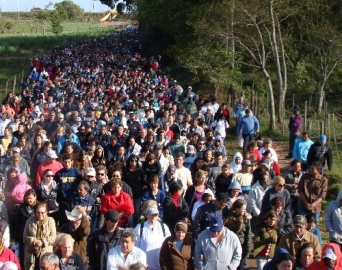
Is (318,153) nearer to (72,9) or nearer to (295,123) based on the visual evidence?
(295,123)

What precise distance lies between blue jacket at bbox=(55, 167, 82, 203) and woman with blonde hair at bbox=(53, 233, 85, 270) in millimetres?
2361

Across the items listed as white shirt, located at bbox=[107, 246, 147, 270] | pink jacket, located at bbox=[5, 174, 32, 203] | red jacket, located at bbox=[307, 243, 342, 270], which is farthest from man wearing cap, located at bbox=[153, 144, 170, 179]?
red jacket, located at bbox=[307, 243, 342, 270]

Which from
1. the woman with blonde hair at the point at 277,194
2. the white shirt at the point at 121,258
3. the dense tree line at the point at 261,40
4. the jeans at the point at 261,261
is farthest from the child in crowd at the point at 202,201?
the dense tree line at the point at 261,40

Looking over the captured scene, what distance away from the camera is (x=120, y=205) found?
900cm

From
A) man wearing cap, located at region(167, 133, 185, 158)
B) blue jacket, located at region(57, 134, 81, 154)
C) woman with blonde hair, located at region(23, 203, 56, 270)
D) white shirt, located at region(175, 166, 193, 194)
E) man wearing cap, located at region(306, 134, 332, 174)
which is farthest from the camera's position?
blue jacket, located at region(57, 134, 81, 154)

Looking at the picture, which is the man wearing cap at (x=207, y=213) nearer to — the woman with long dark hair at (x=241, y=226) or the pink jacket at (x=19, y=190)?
the woman with long dark hair at (x=241, y=226)

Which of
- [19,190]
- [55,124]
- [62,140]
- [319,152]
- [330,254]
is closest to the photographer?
[330,254]

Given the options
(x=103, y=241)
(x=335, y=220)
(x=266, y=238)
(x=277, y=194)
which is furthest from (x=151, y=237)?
(x=335, y=220)

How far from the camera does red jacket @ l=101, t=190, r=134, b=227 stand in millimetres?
8977

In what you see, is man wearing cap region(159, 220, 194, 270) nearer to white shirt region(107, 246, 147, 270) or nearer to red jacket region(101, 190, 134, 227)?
white shirt region(107, 246, 147, 270)

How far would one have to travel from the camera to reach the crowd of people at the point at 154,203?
291 inches

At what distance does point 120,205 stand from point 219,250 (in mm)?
2079

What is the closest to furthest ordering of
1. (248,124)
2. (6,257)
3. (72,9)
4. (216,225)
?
1. (6,257)
2. (216,225)
3. (248,124)
4. (72,9)

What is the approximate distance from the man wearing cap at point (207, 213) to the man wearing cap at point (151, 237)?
716mm
